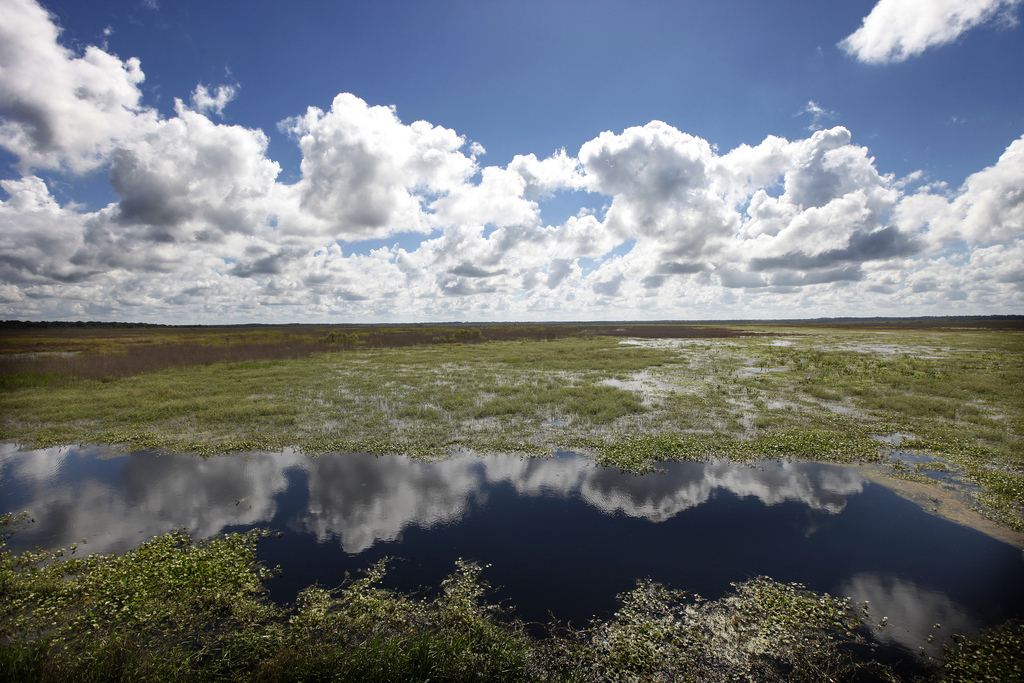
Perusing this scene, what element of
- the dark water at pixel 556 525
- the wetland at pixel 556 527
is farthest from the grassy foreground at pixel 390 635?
the dark water at pixel 556 525

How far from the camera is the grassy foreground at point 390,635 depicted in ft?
16.3

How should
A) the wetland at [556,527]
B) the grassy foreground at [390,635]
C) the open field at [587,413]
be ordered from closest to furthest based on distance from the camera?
the grassy foreground at [390,635], the wetland at [556,527], the open field at [587,413]

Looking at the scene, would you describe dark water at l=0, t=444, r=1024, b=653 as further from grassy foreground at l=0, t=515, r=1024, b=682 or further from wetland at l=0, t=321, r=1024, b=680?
grassy foreground at l=0, t=515, r=1024, b=682

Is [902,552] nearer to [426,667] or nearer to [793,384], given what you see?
[426,667]

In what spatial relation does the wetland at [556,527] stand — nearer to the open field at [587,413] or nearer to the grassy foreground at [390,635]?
A: the grassy foreground at [390,635]

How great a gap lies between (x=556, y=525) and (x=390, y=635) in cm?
420

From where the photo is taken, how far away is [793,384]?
81.1ft

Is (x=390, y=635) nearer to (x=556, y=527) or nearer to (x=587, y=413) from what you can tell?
(x=556, y=527)

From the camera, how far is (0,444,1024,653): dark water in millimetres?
6820

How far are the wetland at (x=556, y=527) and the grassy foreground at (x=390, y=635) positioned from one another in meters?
0.04

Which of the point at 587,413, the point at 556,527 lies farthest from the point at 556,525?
the point at 587,413

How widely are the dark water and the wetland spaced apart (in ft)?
0.19

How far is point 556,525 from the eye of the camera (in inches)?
349

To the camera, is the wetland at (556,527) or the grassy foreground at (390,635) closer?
the grassy foreground at (390,635)
